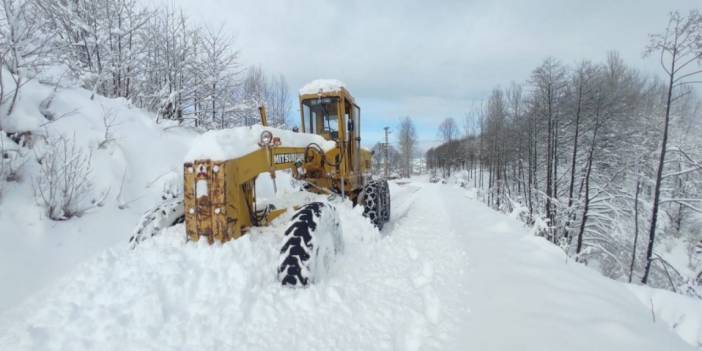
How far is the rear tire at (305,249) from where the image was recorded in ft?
9.90

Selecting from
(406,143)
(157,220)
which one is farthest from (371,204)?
(406,143)

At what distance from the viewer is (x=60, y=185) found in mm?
4379

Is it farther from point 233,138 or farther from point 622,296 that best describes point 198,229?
point 622,296

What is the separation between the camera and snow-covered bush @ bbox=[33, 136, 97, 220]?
4230mm

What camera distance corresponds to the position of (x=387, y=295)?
3.39 m

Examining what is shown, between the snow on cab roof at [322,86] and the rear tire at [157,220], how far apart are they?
336cm

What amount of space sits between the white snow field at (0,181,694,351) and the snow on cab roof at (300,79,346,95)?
3.28m

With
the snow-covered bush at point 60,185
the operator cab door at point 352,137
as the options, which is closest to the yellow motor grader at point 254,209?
the operator cab door at point 352,137

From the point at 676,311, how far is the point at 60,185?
310 inches

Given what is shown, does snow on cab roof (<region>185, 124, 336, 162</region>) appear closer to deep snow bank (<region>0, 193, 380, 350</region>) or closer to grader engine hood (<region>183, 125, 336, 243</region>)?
grader engine hood (<region>183, 125, 336, 243</region>)

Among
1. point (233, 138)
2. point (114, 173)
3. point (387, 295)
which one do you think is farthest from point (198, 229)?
point (114, 173)

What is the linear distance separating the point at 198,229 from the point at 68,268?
7.21 ft

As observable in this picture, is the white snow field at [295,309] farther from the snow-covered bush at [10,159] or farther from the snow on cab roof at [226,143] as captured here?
the snow-covered bush at [10,159]

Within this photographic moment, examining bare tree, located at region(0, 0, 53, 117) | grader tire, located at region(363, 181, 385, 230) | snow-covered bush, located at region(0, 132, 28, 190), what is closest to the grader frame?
grader tire, located at region(363, 181, 385, 230)
